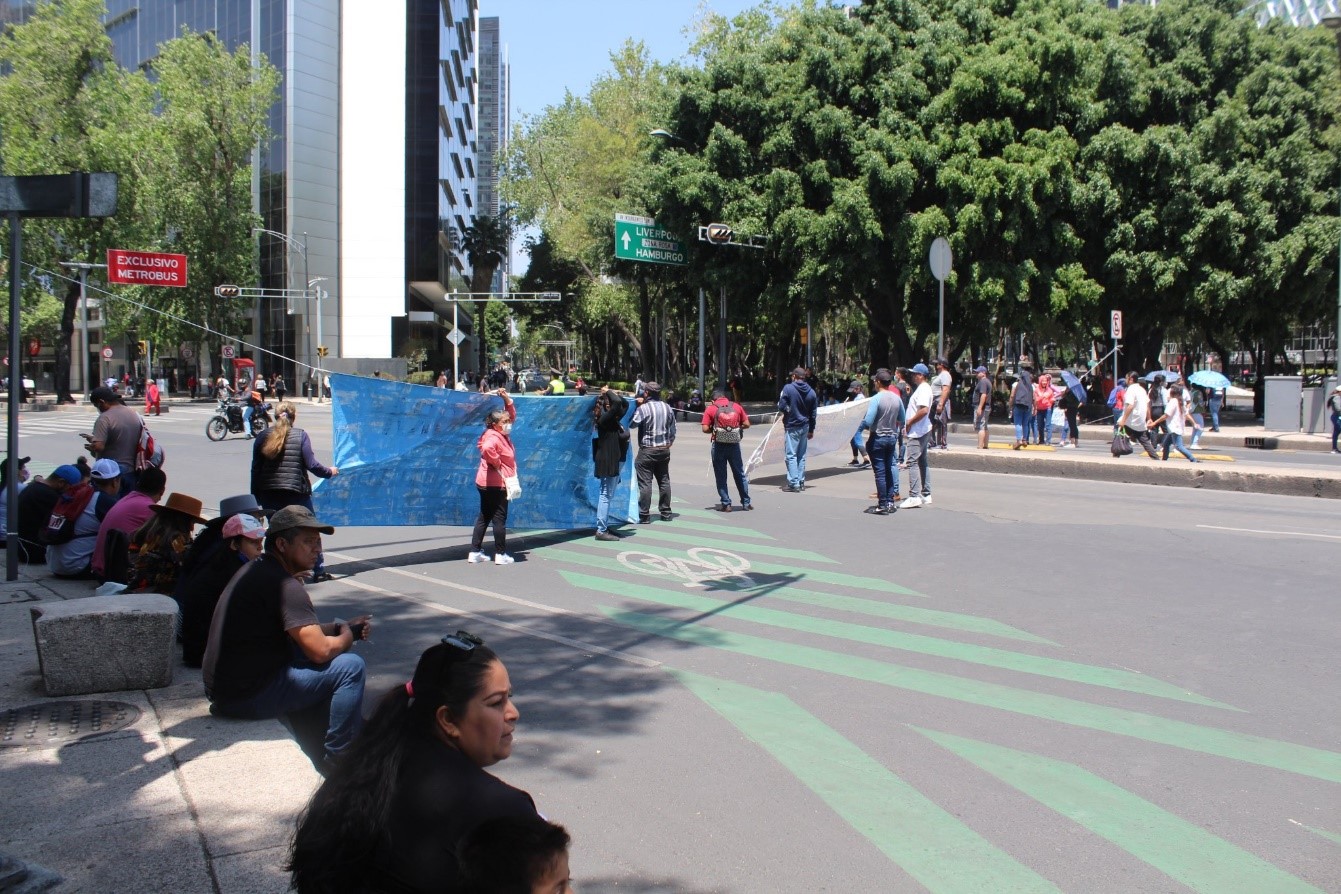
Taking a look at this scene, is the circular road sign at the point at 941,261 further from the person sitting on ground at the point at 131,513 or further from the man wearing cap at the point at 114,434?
the person sitting on ground at the point at 131,513

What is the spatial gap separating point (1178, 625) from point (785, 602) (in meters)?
2.90

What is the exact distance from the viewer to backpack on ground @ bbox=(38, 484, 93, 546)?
9.05 meters

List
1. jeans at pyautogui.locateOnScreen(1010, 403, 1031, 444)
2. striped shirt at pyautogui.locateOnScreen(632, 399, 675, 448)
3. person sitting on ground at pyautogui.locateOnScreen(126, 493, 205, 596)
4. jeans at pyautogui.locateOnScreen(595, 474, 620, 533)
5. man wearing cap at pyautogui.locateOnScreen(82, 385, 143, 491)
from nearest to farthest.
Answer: person sitting on ground at pyautogui.locateOnScreen(126, 493, 205, 596), man wearing cap at pyautogui.locateOnScreen(82, 385, 143, 491), jeans at pyautogui.locateOnScreen(595, 474, 620, 533), striped shirt at pyautogui.locateOnScreen(632, 399, 675, 448), jeans at pyautogui.locateOnScreen(1010, 403, 1031, 444)

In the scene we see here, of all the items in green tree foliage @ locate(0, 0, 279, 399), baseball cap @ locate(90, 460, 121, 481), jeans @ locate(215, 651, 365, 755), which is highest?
green tree foliage @ locate(0, 0, 279, 399)

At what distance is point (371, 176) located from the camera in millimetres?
66875

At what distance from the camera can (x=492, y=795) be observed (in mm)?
2539

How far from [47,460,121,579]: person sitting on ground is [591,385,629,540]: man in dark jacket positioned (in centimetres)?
471

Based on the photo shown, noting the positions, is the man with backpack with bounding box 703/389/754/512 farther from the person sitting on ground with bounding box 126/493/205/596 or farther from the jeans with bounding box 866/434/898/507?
the person sitting on ground with bounding box 126/493/205/596

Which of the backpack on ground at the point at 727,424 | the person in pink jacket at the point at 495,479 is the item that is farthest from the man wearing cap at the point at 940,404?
the person in pink jacket at the point at 495,479

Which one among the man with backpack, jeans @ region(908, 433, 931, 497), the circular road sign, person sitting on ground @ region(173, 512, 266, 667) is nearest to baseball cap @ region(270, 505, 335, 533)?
person sitting on ground @ region(173, 512, 266, 667)

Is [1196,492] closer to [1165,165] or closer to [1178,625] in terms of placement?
[1178,625]

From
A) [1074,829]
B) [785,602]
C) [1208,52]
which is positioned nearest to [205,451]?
[785,602]

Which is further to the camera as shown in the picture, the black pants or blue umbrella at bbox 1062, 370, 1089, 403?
blue umbrella at bbox 1062, 370, 1089, 403

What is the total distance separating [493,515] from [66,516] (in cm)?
362
